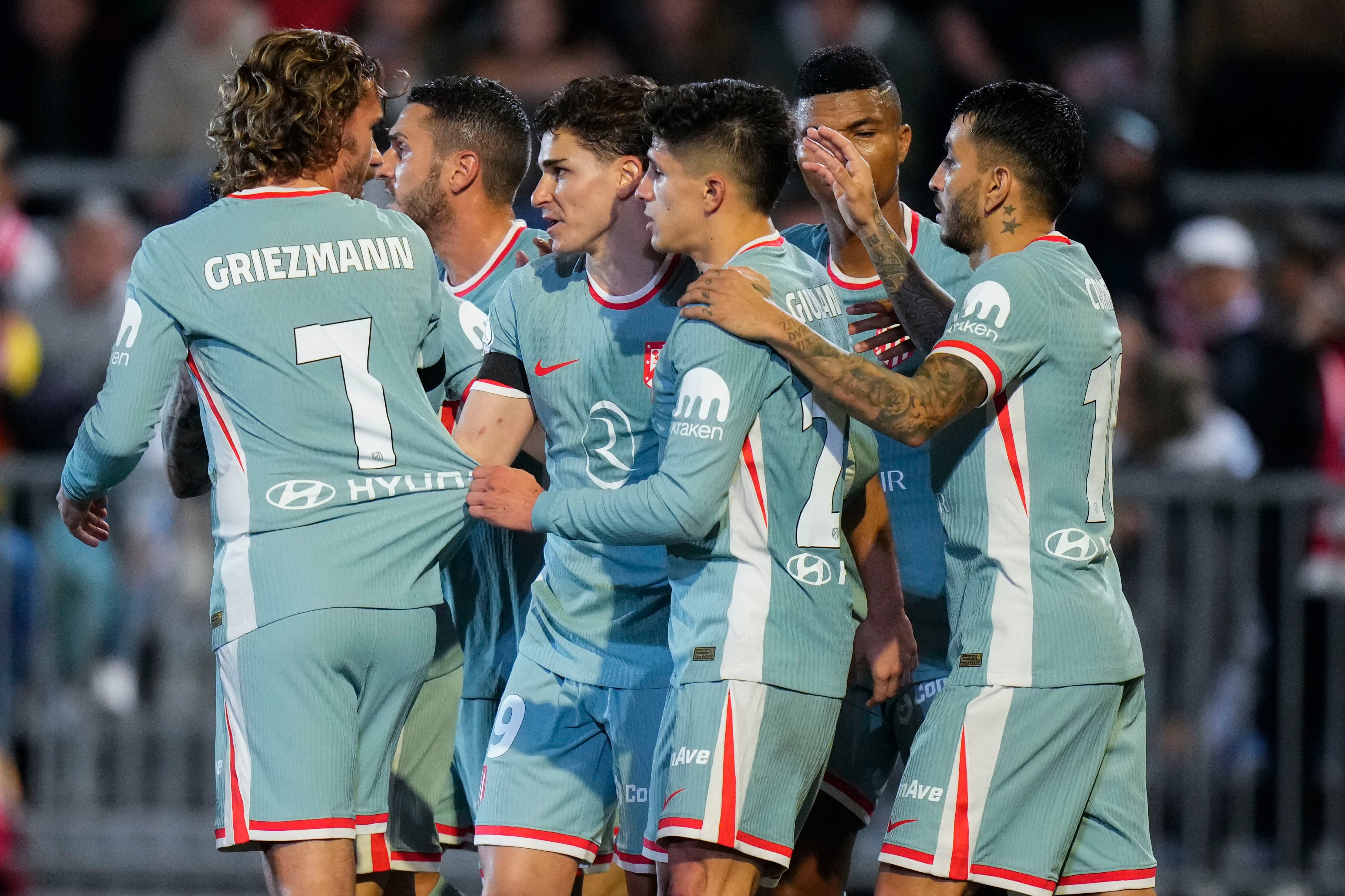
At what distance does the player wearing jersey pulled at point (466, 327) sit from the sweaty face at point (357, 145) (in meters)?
0.49

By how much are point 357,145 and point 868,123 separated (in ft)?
4.89

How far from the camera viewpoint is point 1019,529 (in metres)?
4.55

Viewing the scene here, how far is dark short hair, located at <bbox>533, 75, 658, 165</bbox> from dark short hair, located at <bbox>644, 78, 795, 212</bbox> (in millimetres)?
307

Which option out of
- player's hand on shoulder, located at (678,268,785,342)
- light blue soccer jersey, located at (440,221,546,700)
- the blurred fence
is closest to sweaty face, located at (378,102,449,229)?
light blue soccer jersey, located at (440,221,546,700)

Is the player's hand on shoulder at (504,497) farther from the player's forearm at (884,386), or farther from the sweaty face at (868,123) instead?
the sweaty face at (868,123)

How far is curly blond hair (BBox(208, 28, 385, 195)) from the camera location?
4.46 meters

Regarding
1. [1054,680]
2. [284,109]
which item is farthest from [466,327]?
[1054,680]

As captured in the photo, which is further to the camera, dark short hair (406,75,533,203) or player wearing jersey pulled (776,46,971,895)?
dark short hair (406,75,533,203)

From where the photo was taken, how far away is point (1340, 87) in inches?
467

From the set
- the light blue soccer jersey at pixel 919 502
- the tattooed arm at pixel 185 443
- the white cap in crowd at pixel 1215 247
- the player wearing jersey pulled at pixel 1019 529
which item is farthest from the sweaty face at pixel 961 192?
the white cap in crowd at pixel 1215 247

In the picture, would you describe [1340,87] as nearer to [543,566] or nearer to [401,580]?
[543,566]

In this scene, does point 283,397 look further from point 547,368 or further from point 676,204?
point 676,204

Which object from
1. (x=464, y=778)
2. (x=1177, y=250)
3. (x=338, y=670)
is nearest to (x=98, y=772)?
(x=464, y=778)

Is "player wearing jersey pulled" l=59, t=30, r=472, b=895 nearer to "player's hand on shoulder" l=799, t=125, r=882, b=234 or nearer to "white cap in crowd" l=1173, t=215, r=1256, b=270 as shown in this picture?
"player's hand on shoulder" l=799, t=125, r=882, b=234
